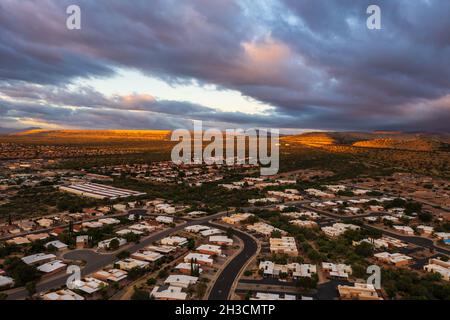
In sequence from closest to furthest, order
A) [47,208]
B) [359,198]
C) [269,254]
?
[269,254]
[47,208]
[359,198]

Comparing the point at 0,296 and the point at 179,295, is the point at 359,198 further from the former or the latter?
the point at 0,296

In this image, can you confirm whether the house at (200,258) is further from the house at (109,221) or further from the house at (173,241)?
the house at (109,221)

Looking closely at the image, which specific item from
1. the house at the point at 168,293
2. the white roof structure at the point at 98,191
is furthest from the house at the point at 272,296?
the white roof structure at the point at 98,191

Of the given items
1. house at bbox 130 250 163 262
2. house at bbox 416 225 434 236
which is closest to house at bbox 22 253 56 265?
house at bbox 130 250 163 262

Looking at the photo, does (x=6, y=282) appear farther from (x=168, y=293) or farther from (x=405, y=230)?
(x=405, y=230)

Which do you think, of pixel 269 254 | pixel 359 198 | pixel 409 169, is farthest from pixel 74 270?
pixel 409 169

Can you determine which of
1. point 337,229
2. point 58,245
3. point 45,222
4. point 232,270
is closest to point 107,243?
point 58,245
